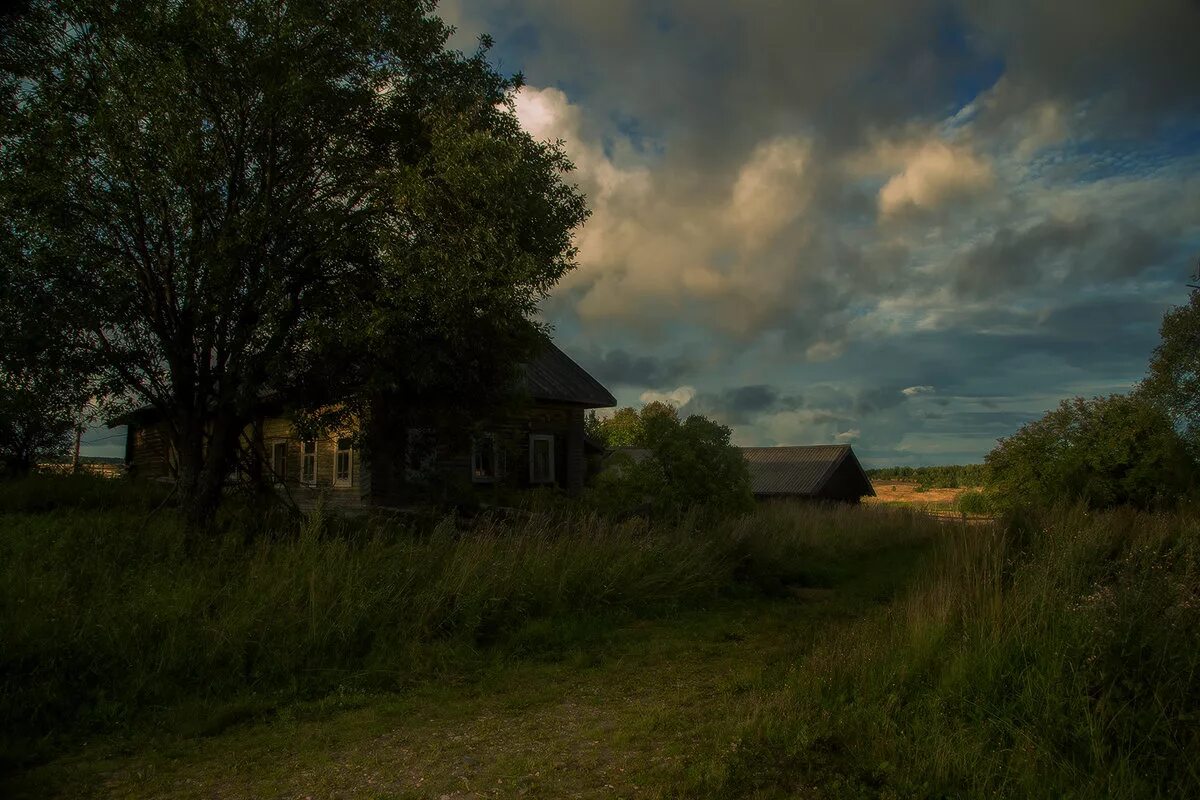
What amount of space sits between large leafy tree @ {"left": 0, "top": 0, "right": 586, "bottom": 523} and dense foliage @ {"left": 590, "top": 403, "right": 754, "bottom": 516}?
16.8 ft

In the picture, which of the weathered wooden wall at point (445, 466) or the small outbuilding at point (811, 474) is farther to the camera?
the small outbuilding at point (811, 474)

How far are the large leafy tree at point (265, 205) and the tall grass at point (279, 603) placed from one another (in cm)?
278

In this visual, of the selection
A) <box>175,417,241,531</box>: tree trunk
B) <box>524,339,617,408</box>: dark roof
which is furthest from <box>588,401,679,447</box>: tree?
<box>175,417,241,531</box>: tree trunk

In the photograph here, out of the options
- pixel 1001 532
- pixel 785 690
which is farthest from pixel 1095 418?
pixel 785 690

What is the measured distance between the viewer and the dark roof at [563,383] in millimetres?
25188

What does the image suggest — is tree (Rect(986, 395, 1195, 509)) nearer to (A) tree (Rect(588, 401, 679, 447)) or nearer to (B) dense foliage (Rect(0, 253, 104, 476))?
(B) dense foliage (Rect(0, 253, 104, 476))

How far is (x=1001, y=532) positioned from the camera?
10156 millimetres

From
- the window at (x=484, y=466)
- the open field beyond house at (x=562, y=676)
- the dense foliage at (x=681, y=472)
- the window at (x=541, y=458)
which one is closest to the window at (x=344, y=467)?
the window at (x=484, y=466)

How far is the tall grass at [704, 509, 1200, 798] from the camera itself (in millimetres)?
4805

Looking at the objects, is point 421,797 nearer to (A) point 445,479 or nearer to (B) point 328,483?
(A) point 445,479

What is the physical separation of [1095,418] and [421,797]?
2664cm

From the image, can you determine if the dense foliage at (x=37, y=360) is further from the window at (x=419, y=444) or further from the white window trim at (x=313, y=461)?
the white window trim at (x=313, y=461)

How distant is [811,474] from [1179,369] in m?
17.1

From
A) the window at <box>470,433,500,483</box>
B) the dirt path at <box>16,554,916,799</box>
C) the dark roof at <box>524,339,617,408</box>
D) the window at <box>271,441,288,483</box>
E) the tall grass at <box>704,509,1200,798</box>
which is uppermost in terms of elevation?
the dark roof at <box>524,339,617,408</box>
